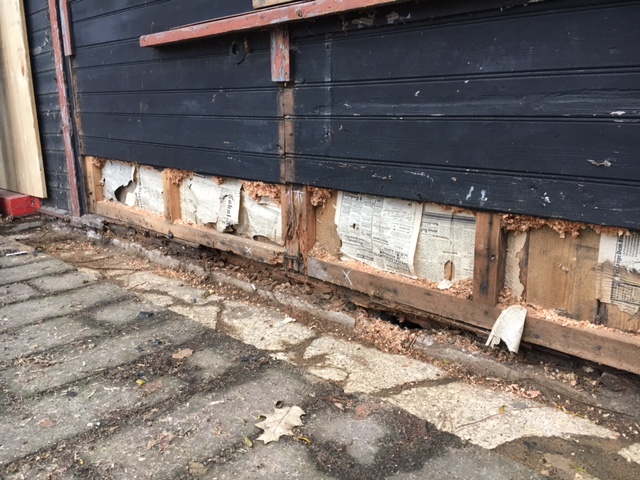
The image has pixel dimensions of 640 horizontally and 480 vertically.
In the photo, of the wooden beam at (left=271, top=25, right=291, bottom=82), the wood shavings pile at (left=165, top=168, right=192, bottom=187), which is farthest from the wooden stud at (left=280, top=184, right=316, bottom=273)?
the wood shavings pile at (left=165, top=168, right=192, bottom=187)

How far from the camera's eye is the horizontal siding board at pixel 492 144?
2.00 m

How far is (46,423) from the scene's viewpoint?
85.8 inches

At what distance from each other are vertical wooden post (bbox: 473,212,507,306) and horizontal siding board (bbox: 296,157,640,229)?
0.27 feet

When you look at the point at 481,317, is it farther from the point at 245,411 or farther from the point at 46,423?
the point at 46,423

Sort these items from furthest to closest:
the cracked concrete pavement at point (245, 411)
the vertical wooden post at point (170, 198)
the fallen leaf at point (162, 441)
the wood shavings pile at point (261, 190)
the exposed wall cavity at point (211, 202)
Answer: the vertical wooden post at point (170, 198), the exposed wall cavity at point (211, 202), the wood shavings pile at point (261, 190), the fallen leaf at point (162, 441), the cracked concrete pavement at point (245, 411)

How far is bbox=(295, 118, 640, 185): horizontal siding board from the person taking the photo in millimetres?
1996

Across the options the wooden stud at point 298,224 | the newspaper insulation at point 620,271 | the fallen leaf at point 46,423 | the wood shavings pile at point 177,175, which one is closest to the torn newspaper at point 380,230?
the wooden stud at point 298,224

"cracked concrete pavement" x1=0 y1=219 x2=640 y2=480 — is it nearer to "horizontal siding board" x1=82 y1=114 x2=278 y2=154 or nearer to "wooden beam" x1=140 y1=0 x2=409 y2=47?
"horizontal siding board" x1=82 y1=114 x2=278 y2=154

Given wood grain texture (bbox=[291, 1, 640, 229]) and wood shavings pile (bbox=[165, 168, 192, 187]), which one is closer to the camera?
wood grain texture (bbox=[291, 1, 640, 229])

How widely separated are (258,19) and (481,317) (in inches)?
81.3

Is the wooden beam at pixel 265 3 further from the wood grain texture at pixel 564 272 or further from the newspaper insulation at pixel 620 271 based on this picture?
the newspaper insulation at pixel 620 271

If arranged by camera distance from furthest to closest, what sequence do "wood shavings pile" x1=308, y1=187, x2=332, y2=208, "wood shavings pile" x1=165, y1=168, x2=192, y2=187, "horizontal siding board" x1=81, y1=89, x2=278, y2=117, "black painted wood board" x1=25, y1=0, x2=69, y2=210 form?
1. "black painted wood board" x1=25, y1=0, x2=69, y2=210
2. "wood shavings pile" x1=165, y1=168, x2=192, y2=187
3. "horizontal siding board" x1=81, y1=89, x2=278, y2=117
4. "wood shavings pile" x1=308, y1=187, x2=332, y2=208

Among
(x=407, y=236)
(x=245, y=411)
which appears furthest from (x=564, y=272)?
(x=245, y=411)

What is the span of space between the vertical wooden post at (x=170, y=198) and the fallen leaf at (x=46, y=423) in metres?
2.36
